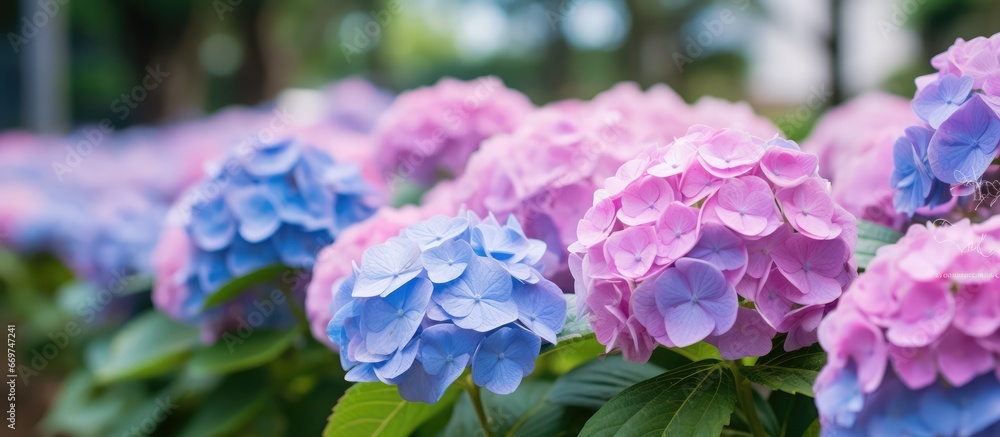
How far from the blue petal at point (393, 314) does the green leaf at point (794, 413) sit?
1.58 ft

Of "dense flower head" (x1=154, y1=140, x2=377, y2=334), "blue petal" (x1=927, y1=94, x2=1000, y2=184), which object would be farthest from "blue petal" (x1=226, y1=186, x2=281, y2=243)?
"blue petal" (x1=927, y1=94, x2=1000, y2=184)

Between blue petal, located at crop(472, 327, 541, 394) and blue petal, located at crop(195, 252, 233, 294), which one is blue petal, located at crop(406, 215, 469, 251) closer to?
blue petal, located at crop(472, 327, 541, 394)

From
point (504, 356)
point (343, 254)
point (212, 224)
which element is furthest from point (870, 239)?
point (212, 224)

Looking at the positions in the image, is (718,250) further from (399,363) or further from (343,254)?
(343,254)

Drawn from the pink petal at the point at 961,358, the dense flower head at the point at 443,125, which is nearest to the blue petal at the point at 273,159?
the dense flower head at the point at 443,125

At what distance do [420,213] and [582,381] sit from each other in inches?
13.8

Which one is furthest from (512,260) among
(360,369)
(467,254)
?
(360,369)

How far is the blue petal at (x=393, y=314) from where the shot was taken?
0.77 metres

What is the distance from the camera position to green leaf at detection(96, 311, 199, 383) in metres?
1.62

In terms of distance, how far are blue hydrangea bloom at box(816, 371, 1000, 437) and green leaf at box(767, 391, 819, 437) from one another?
1.15ft

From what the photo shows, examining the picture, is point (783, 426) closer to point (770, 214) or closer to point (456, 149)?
point (770, 214)

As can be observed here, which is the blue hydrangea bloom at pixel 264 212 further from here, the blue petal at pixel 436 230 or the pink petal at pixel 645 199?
the pink petal at pixel 645 199

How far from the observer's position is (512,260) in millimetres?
845

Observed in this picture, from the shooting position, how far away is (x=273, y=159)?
1.40 meters
